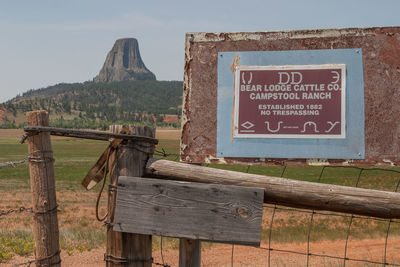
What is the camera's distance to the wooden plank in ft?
7.98

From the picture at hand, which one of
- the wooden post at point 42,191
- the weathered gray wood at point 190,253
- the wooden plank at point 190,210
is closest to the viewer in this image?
the wooden plank at point 190,210

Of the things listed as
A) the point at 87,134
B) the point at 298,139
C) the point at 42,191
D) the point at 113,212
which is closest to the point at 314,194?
the point at 298,139

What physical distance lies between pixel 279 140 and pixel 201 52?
0.89m

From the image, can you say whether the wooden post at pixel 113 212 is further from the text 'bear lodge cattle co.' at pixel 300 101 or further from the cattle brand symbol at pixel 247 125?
the cattle brand symbol at pixel 247 125

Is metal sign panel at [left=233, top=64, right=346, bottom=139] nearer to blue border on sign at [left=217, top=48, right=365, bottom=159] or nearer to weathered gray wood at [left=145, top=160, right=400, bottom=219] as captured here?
blue border on sign at [left=217, top=48, right=365, bottom=159]

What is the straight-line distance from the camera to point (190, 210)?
2.48m

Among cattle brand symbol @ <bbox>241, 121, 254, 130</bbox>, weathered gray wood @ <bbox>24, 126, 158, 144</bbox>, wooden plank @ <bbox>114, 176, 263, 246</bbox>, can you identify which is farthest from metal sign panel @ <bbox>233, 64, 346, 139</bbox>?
weathered gray wood @ <bbox>24, 126, 158, 144</bbox>

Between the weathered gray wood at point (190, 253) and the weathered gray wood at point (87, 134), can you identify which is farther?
the weathered gray wood at point (190, 253)

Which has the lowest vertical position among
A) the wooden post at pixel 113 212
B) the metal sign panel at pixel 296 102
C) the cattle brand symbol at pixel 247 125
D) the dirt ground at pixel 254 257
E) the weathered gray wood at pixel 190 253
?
the dirt ground at pixel 254 257

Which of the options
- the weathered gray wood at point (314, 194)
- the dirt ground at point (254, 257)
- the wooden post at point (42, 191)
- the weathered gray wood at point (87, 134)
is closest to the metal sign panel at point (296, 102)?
the weathered gray wood at point (314, 194)

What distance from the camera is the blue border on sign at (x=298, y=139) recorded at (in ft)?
9.61

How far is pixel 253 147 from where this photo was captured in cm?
303

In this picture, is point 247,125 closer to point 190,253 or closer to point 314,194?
point 314,194

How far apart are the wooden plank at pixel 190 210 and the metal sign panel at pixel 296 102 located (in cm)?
69
